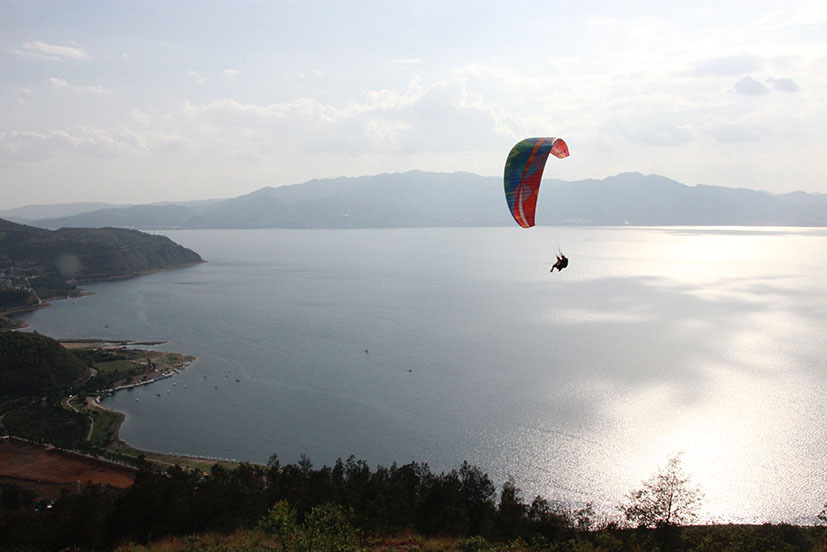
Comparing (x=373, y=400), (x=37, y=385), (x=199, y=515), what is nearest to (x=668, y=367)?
(x=373, y=400)

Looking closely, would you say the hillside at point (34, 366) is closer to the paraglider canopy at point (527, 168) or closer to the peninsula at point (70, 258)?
the peninsula at point (70, 258)

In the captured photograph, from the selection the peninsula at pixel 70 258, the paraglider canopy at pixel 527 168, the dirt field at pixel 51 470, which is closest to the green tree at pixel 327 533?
the paraglider canopy at pixel 527 168

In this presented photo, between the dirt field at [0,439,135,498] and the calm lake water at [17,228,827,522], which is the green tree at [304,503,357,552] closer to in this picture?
the calm lake water at [17,228,827,522]

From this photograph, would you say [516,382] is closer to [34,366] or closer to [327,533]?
[327,533]

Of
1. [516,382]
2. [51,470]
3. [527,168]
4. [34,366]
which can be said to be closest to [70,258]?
[34,366]

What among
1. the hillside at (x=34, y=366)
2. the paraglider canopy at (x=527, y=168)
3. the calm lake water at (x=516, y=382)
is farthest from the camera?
the hillside at (x=34, y=366)
